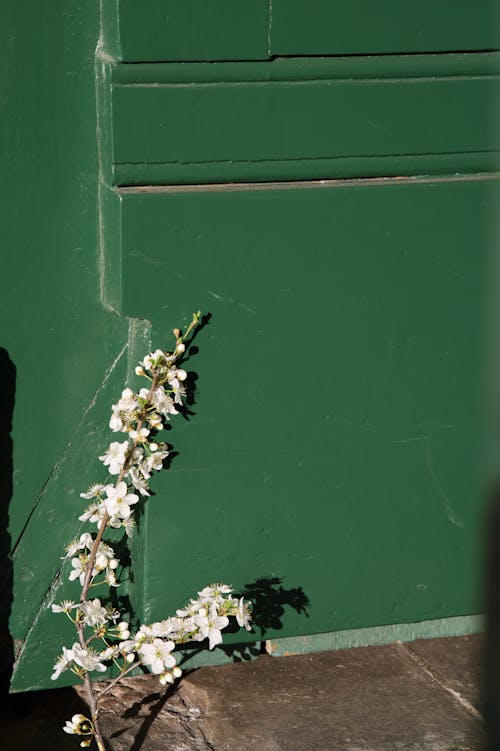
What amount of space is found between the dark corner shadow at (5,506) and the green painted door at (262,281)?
0.08 ft

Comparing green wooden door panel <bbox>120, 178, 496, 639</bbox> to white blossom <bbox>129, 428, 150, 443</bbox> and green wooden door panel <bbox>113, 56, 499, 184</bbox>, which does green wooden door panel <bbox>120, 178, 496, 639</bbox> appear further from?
white blossom <bbox>129, 428, 150, 443</bbox>

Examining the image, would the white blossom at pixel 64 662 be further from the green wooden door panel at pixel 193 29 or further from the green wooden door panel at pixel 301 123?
the green wooden door panel at pixel 193 29

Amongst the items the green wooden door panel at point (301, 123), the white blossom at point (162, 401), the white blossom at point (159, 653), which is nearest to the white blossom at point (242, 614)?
the white blossom at point (159, 653)

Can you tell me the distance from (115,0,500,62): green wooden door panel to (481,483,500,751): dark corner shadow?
214 cm

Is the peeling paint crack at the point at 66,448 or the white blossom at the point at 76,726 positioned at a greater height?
the peeling paint crack at the point at 66,448

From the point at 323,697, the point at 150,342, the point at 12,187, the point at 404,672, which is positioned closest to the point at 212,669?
the point at 323,697

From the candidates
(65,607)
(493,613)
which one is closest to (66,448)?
(65,607)

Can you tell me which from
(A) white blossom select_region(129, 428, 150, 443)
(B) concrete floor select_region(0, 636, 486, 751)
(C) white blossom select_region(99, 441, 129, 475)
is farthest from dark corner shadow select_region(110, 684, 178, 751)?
(A) white blossom select_region(129, 428, 150, 443)

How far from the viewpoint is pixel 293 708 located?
3.33 m

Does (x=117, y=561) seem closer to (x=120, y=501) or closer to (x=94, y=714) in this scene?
(x=120, y=501)

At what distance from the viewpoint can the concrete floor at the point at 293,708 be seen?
3174 millimetres

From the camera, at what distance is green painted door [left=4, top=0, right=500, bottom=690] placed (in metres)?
3.08

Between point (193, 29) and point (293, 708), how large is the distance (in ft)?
6.39

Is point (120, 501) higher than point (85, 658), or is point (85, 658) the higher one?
point (120, 501)
